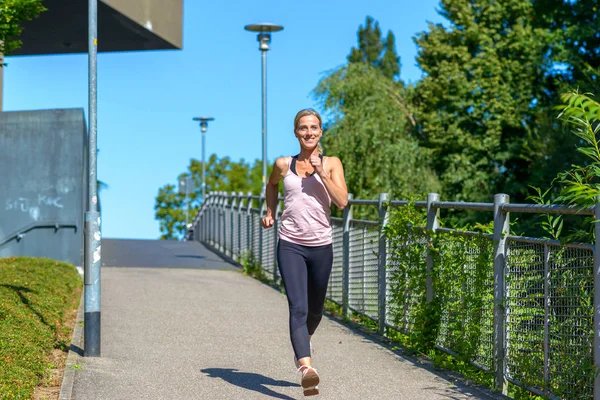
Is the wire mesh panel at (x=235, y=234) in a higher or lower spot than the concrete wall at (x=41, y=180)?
lower

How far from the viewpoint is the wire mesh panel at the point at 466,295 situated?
7621 mm

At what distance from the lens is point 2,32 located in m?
12.7

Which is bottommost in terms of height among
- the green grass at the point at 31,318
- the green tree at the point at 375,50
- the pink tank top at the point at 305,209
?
the green grass at the point at 31,318

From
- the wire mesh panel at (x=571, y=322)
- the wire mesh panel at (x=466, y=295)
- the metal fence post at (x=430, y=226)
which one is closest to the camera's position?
the wire mesh panel at (x=571, y=322)

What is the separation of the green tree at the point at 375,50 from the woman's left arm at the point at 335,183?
70315mm

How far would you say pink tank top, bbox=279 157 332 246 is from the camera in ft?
22.5

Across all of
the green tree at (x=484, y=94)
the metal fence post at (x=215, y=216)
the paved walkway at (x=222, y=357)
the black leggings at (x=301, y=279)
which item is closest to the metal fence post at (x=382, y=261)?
the paved walkway at (x=222, y=357)

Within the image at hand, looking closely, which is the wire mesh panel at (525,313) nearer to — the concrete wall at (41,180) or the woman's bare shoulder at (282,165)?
the woman's bare shoulder at (282,165)

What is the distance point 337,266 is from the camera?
12.9 m

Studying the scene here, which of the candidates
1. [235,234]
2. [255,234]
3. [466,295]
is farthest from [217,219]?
[466,295]

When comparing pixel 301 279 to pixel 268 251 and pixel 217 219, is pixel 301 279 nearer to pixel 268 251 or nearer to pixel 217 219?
pixel 268 251

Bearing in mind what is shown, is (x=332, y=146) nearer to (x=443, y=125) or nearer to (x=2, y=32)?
(x=443, y=125)

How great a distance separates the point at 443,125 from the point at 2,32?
28834 millimetres

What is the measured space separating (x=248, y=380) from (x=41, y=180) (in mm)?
11382
